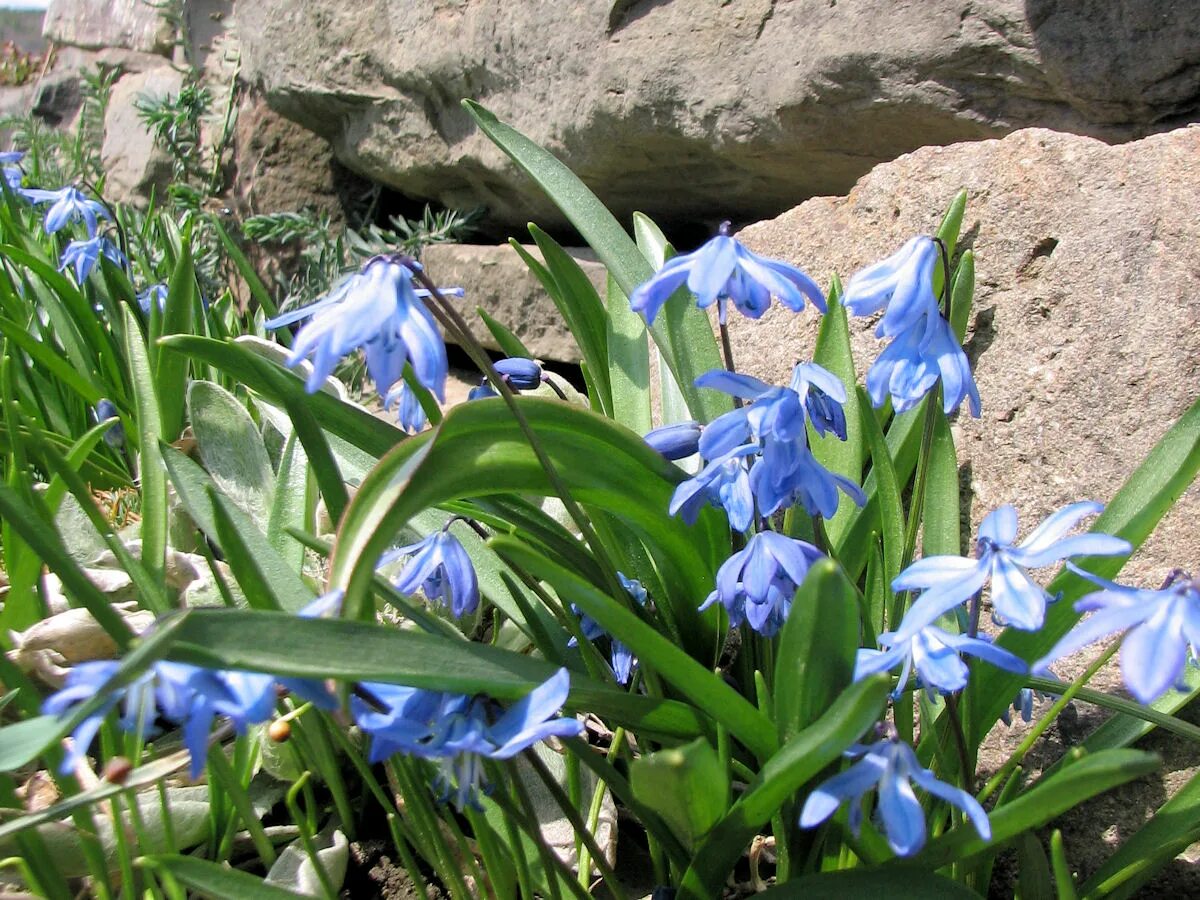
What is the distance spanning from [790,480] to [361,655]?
1.85 feet

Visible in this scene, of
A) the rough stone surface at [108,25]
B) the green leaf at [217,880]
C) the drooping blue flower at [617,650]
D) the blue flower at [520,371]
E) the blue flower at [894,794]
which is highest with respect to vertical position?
the rough stone surface at [108,25]

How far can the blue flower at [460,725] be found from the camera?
1026 millimetres

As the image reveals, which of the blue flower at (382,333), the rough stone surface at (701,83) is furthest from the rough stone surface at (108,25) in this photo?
the blue flower at (382,333)

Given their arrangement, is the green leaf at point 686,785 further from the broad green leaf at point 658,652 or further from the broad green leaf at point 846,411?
the broad green leaf at point 846,411

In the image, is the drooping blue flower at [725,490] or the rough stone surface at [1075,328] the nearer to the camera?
the drooping blue flower at [725,490]

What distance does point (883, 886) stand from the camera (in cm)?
120

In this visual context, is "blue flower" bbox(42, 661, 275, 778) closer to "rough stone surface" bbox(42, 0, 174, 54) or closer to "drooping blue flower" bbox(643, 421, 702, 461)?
"drooping blue flower" bbox(643, 421, 702, 461)

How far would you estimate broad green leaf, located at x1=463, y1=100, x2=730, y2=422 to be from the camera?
1.89m

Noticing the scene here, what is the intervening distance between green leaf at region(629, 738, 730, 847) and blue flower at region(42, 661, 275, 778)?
362 mm

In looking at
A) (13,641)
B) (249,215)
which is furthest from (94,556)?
(249,215)

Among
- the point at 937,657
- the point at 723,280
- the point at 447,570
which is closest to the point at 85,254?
the point at 447,570

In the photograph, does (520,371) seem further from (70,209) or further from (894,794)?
(70,209)

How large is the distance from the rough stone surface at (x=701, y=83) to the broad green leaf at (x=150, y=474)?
2018 millimetres

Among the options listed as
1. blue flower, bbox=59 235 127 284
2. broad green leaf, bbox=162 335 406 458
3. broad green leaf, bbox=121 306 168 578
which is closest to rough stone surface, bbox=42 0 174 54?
blue flower, bbox=59 235 127 284
